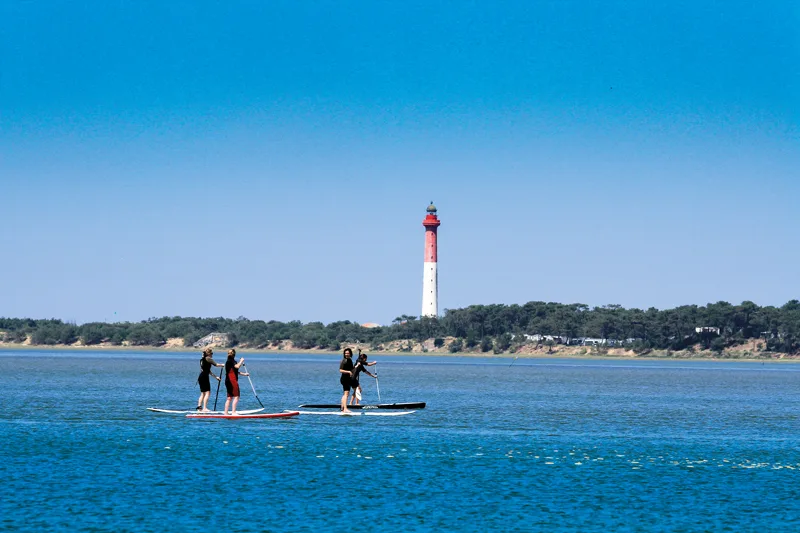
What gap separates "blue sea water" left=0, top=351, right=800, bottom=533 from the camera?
2595 cm

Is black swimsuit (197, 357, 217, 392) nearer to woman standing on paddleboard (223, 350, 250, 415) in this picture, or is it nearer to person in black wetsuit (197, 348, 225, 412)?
person in black wetsuit (197, 348, 225, 412)

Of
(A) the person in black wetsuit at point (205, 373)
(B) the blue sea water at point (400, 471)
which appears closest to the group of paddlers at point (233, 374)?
(A) the person in black wetsuit at point (205, 373)

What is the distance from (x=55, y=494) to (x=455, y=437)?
57.0 ft

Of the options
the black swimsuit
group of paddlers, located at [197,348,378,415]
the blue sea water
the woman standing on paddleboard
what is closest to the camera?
the blue sea water

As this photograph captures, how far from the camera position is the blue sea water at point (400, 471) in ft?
85.1

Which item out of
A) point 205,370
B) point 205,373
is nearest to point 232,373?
point 205,370

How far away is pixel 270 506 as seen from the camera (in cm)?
2714

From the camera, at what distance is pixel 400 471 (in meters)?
32.9

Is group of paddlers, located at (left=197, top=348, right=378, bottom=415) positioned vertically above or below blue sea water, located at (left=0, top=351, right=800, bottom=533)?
above

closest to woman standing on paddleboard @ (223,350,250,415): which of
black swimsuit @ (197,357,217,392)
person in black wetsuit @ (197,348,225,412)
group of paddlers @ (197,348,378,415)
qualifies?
group of paddlers @ (197,348,378,415)

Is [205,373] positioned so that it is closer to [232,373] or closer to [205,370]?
[205,370]

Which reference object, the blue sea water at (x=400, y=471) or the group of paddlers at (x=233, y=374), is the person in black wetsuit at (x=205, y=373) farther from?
the blue sea water at (x=400, y=471)

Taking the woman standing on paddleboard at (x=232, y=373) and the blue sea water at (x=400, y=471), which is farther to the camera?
the woman standing on paddleboard at (x=232, y=373)

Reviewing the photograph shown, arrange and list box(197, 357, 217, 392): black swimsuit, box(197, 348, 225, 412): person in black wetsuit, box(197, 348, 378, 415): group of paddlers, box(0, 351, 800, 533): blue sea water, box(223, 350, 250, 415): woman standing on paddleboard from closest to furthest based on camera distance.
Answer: box(0, 351, 800, 533): blue sea water
box(223, 350, 250, 415): woman standing on paddleboard
box(197, 348, 378, 415): group of paddlers
box(197, 348, 225, 412): person in black wetsuit
box(197, 357, 217, 392): black swimsuit
